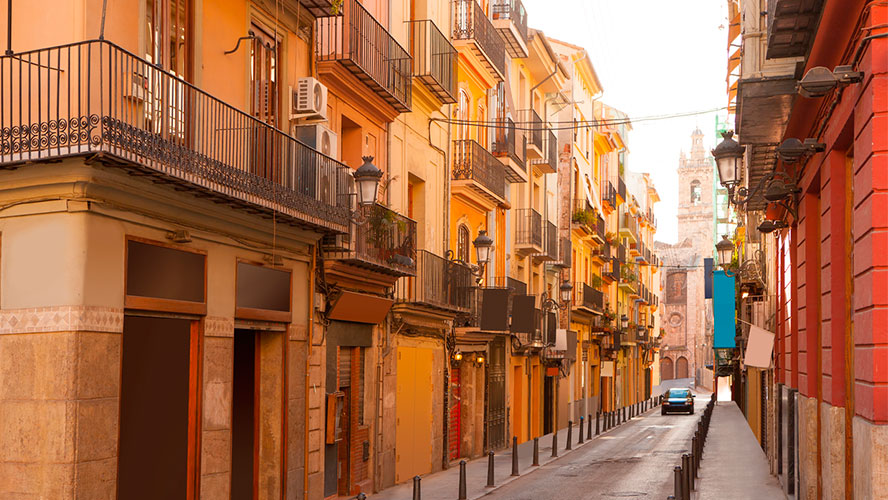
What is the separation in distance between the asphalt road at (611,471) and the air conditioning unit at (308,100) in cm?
796

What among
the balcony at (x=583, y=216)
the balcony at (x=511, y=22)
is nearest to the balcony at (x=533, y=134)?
the balcony at (x=511, y=22)

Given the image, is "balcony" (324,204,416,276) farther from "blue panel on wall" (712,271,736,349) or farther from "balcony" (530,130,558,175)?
"balcony" (530,130,558,175)

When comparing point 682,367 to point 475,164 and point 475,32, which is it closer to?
point 475,164

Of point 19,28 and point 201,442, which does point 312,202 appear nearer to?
point 201,442

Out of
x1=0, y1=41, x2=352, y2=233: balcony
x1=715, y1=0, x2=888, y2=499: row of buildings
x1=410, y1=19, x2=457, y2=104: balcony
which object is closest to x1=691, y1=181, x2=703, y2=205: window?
x1=410, y1=19, x2=457, y2=104: balcony

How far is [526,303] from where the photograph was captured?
28375 mm

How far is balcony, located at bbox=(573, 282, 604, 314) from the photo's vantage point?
143ft

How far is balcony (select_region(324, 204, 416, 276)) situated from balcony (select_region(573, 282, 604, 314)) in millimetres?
24870

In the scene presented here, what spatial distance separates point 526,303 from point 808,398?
1540 centimetres

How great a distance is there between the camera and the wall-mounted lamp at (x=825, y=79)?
8056mm

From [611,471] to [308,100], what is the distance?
12827mm

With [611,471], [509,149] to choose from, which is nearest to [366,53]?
[611,471]

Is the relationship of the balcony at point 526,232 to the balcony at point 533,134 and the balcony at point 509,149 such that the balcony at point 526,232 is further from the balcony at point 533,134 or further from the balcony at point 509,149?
the balcony at point 509,149

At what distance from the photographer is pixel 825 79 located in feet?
27.5
